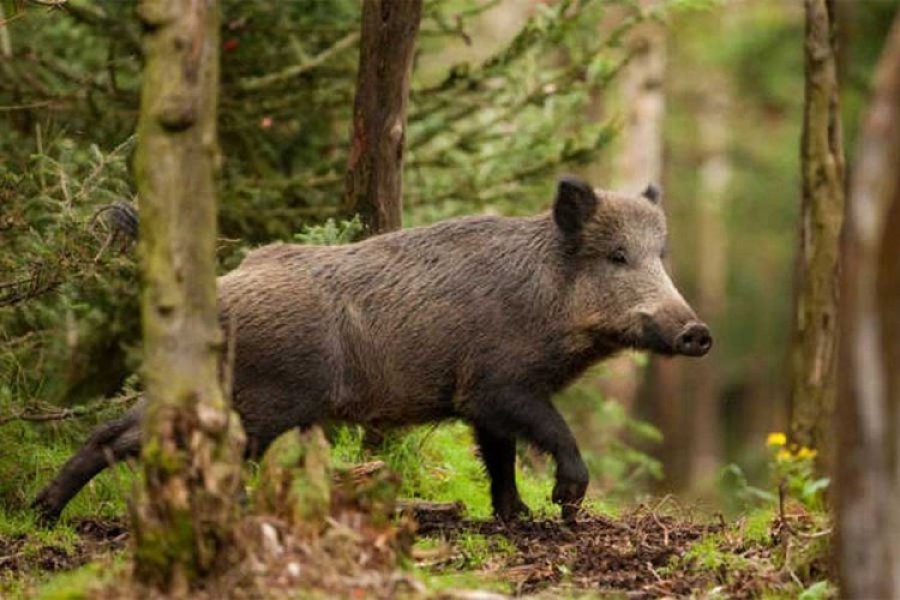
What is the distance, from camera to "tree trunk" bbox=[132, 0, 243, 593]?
17.6 feet

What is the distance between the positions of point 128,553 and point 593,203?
3333 millimetres

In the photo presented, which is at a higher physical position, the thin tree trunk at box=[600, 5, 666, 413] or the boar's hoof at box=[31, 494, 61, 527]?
the thin tree trunk at box=[600, 5, 666, 413]

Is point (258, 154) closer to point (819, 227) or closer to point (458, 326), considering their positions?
point (458, 326)

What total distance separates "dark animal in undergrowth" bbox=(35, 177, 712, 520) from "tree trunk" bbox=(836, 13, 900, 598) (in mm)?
3621

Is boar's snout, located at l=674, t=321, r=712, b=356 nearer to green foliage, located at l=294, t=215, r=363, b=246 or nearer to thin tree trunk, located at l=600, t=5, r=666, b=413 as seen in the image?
green foliage, located at l=294, t=215, r=363, b=246

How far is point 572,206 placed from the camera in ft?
28.1

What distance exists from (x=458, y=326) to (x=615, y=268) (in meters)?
0.92

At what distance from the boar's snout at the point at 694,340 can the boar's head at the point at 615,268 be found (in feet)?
0.50

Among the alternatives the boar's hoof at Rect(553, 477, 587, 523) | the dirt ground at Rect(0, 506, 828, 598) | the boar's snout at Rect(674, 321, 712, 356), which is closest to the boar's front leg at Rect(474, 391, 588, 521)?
the boar's hoof at Rect(553, 477, 587, 523)

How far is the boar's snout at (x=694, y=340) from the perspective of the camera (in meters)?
8.05

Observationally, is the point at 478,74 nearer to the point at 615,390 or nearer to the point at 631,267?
the point at 631,267

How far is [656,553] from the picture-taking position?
23.5ft

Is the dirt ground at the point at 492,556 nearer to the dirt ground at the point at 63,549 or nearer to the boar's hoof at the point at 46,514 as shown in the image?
the dirt ground at the point at 63,549

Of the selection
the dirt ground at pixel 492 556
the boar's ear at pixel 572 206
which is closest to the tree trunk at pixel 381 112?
the boar's ear at pixel 572 206
